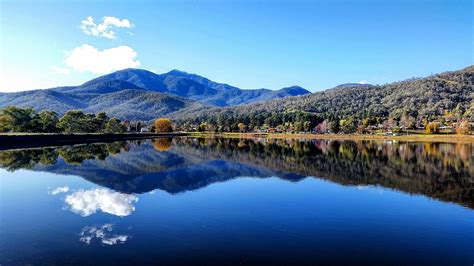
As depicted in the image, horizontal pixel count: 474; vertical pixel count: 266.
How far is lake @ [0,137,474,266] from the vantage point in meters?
12.2

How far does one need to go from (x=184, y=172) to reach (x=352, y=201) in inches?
704

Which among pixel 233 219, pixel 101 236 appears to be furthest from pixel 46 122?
pixel 101 236

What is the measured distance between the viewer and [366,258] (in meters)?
12.1

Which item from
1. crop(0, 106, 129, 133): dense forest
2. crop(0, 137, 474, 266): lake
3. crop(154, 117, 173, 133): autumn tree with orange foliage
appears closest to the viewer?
crop(0, 137, 474, 266): lake

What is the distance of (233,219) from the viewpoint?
17.1 metres

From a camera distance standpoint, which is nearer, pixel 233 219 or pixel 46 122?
pixel 233 219

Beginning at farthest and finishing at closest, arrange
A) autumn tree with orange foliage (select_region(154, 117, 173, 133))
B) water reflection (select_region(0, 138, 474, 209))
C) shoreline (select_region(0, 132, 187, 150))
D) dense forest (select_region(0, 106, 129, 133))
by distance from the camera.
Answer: autumn tree with orange foliage (select_region(154, 117, 173, 133)), dense forest (select_region(0, 106, 129, 133)), shoreline (select_region(0, 132, 187, 150)), water reflection (select_region(0, 138, 474, 209))

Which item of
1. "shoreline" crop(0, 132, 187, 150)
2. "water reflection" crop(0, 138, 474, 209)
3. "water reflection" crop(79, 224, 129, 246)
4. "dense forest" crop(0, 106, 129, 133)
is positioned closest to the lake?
"water reflection" crop(79, 224, 129, 246)

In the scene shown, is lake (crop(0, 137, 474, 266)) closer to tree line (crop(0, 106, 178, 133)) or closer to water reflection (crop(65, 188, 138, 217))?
water reflection (crop(65, 188, 138, 217))

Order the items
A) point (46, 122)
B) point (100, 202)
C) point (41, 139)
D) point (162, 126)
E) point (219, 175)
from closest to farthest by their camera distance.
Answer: point (100, 202) → point (219, 175) → point (41, 139) → point (46, 122) → point (162, 126)

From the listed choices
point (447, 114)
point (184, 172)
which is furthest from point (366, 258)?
point (447, 114)

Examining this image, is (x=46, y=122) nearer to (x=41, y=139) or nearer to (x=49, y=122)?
(x=49, y=122)

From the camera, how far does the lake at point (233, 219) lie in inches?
479

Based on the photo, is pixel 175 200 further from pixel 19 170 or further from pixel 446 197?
pixel 19 170
